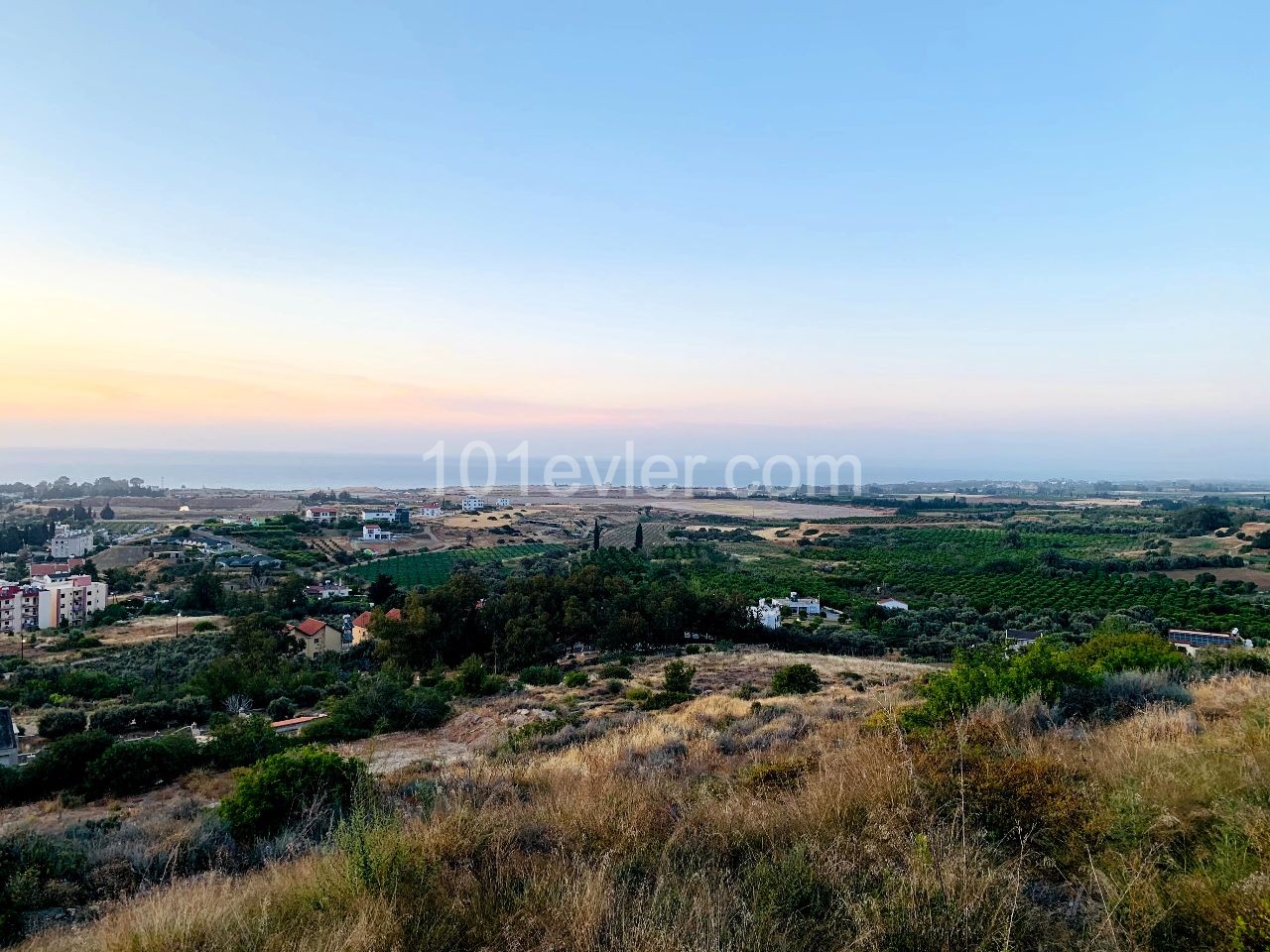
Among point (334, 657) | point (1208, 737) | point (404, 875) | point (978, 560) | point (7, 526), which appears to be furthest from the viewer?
point (7, 526)

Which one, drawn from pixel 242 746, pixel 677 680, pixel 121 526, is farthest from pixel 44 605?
pixel 121 526

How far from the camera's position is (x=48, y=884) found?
153 inches

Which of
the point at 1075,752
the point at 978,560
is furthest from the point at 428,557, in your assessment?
the point at 1075,752

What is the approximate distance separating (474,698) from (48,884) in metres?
13.7

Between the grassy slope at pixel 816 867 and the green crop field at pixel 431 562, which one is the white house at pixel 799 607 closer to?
the green crop field at pixel 431 562

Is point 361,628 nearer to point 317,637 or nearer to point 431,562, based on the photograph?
point 317,637

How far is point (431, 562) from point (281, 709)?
36.3 meters

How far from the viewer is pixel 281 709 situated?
17.4 m

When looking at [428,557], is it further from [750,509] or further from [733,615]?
[750,509]

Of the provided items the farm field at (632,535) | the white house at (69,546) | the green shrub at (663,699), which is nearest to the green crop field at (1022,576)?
the farm field at (632,535)

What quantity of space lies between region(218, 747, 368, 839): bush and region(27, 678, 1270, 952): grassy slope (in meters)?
1.61

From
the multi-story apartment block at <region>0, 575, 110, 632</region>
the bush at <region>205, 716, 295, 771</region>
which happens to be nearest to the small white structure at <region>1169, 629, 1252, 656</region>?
the bush at <region>205, 716, 295, 771</region>

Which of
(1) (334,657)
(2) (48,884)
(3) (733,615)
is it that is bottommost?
(1) (334,657)

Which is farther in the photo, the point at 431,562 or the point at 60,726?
the point at 431,562
